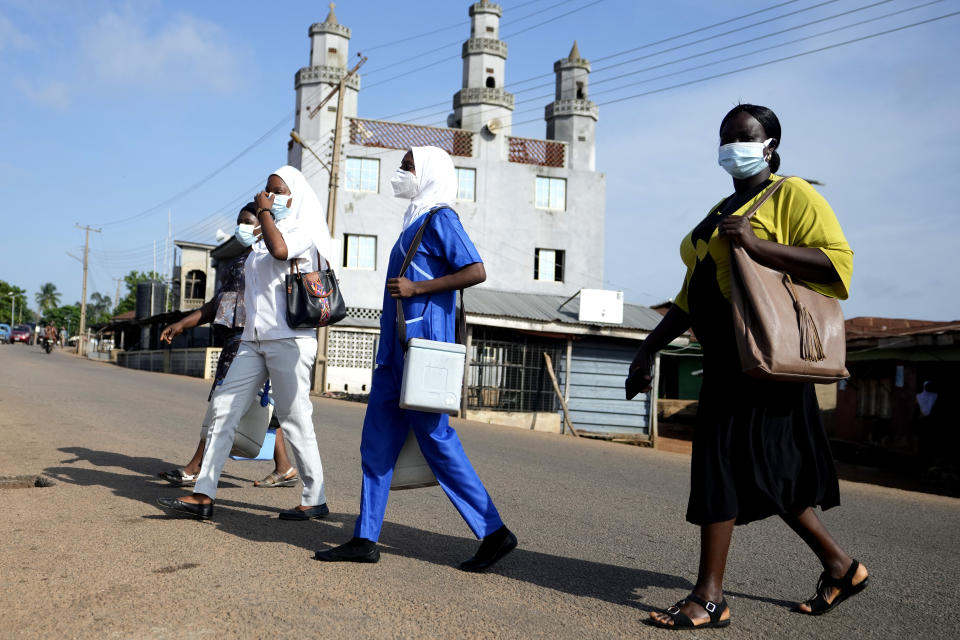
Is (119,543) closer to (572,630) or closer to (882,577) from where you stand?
(572,630)

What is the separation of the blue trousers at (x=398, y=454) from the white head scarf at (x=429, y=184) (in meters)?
0.80

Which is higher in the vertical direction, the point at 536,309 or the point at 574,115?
the point at 574,115

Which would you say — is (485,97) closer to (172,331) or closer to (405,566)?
(172,331)

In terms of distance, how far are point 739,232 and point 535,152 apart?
1326 inches

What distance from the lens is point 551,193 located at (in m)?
35.9

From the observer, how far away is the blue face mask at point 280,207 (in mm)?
4914

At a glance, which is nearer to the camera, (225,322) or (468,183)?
(225,322)

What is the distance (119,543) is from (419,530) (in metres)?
1.58

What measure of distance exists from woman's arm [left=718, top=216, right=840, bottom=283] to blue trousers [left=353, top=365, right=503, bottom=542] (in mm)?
1586

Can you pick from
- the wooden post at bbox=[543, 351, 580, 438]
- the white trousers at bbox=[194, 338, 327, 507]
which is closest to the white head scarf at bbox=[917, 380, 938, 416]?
the wooden post at bbox=[543, 351, 580, 438]

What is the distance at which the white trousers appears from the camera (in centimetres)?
489

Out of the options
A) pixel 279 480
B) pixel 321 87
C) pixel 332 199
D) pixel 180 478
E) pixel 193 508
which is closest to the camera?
pixel 193 508

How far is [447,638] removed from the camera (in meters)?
2.91

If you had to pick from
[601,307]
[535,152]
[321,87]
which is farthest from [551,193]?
[601,307]
